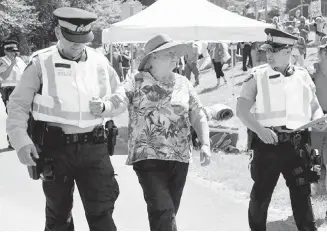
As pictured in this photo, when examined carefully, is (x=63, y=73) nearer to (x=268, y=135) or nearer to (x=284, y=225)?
(x=268, y=135)

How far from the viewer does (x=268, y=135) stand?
5.33 metres

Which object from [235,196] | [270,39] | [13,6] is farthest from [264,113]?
[13,6]

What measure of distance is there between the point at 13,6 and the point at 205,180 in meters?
41.8

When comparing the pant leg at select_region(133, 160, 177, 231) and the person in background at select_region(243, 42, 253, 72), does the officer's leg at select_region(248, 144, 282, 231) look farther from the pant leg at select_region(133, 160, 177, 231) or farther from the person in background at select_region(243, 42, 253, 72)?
the person in background at select_region(243, 42, 253, 72)

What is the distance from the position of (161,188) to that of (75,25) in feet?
4.20

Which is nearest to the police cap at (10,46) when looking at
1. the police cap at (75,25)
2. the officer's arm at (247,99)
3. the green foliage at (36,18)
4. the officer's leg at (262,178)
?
the officer's arm at (247,99)

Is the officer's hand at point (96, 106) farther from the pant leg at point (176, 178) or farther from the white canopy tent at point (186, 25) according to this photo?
the white canopy tent at point (186, 25)

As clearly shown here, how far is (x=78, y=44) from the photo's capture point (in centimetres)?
473

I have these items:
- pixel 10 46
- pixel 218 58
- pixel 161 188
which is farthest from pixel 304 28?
pixel 161 188

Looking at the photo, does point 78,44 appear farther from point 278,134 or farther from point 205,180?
point 205,180

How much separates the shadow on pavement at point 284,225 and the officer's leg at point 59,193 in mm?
2612

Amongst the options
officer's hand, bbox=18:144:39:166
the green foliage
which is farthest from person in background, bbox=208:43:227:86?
the green foliage

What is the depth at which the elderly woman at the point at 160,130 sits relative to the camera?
5.02m

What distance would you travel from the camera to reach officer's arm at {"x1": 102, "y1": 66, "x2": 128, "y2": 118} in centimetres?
469
